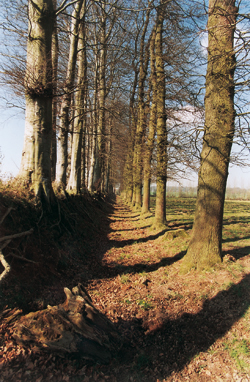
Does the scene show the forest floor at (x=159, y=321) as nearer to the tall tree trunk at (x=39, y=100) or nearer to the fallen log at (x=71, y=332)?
the fallen log at (x=71, y=332)

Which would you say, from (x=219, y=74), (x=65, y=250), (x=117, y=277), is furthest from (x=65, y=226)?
(x=219, y=74)

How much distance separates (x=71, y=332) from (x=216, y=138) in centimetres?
514

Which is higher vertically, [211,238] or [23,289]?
[211,238]

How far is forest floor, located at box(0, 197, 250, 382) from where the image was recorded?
3055 millimetres

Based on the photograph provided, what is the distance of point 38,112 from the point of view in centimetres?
618

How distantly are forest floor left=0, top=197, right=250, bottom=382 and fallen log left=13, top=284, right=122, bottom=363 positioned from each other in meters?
0.16

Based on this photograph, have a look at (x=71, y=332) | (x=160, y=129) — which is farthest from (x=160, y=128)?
(x=71, y=332)

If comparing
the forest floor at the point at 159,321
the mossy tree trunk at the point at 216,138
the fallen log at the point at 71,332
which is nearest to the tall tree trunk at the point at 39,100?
the forest floor at the point at 159,321

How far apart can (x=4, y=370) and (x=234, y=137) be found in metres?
6.18

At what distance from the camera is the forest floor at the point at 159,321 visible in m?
3.05

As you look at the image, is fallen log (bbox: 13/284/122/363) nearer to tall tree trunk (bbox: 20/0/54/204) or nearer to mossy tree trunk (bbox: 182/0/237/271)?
mossy tree trunk (bbox: 182/0/237/271)

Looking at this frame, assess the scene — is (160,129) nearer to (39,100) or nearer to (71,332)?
(39,100)

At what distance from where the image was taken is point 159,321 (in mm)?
4129

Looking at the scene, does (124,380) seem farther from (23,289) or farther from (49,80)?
(49,80)
